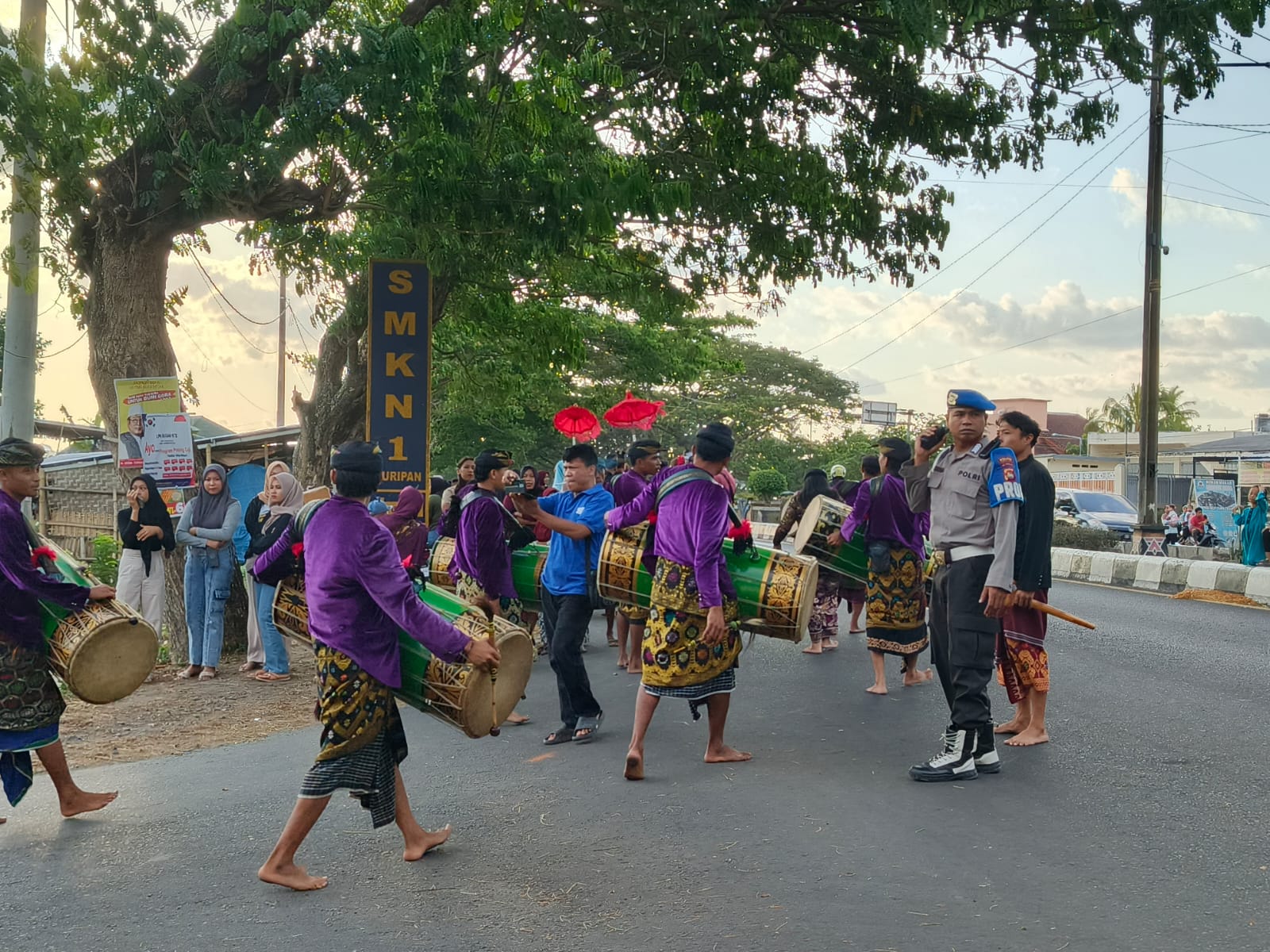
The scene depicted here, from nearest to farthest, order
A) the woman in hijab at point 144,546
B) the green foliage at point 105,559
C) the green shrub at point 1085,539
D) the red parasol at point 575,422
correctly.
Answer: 1. the woman in hijab at point 144,546
2. the red parasol at point 575,422
3. the green foliage at point 105,559
4. the green shrub at point 1085,539

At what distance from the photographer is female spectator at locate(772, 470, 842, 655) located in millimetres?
10531

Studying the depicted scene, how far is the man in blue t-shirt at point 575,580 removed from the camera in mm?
7156

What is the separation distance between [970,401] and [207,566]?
271 inches

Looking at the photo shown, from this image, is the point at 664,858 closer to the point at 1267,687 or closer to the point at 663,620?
the point at 663,620

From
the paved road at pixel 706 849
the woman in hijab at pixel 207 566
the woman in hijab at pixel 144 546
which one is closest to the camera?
the paved road at pixel 706 849

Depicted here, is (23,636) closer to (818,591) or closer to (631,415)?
(818,591)

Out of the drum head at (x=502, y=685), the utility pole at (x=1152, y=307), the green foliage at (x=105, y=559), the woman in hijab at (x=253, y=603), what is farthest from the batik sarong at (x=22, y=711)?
the utility pole at (x=1152, y=307)

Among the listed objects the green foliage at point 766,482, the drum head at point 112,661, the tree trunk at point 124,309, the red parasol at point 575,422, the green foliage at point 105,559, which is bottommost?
the green foliage at point 105,559

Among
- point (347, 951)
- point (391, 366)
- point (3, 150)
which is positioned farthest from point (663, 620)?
point (3, 150)

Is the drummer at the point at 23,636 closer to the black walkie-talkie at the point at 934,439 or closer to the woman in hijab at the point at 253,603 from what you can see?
the black walkie-talkie at the point at 934,439

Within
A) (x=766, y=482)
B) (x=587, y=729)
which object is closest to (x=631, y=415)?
(x=766, y=482)

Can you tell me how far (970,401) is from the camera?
20.0 ft

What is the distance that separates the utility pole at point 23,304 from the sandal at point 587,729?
5401 millimetres

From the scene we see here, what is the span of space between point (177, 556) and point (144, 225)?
3096mm
